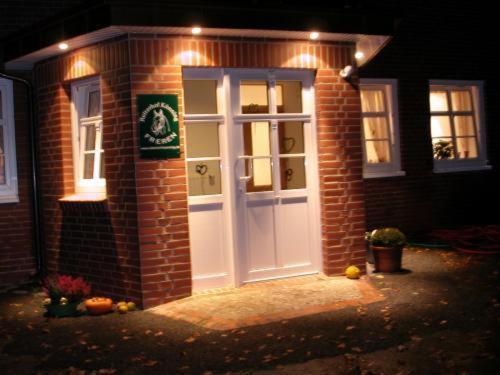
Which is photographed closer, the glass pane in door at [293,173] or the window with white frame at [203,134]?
the window with white frame at [203,134]

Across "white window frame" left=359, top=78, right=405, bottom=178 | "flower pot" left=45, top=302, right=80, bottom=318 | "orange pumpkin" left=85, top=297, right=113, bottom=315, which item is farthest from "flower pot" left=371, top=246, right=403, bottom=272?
"flower pot" left=45, top=302, right=80, bottom=318

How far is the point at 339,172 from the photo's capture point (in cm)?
923

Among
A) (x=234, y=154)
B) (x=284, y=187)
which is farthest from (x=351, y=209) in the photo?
(x=234, y=154)

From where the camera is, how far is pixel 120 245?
8.34m

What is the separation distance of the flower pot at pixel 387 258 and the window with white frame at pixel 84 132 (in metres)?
3.89

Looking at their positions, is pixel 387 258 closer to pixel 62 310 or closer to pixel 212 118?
pixel 212 118

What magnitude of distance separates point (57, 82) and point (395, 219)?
6.54 metres

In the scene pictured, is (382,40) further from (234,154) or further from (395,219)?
(395,219)

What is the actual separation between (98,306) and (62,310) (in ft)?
1.32

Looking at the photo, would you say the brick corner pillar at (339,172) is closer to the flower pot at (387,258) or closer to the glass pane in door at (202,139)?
the flower pot at (387,258)

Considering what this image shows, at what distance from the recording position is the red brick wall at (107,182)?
817cm

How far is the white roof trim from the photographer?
798 centimetres

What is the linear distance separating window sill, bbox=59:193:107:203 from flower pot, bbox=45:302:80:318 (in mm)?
1305

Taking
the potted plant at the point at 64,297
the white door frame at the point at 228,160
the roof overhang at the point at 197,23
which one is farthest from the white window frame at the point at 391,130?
the potted plant at the point at 64,297
